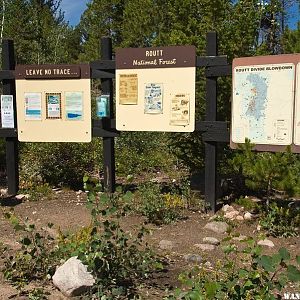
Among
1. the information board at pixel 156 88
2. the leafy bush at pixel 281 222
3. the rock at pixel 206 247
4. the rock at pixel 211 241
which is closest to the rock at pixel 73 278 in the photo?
the rock at pixel 206 247

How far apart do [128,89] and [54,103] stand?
129 centimetres

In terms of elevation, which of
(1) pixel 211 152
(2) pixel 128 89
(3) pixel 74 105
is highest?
(2) pixel 128 89

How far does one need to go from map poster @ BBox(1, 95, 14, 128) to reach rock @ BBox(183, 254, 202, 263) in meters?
4.20

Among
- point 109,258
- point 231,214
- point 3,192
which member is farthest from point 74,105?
point 109,258

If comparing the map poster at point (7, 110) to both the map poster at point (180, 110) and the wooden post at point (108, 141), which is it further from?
the map poster at point (180, 110)

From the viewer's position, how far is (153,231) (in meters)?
5.55

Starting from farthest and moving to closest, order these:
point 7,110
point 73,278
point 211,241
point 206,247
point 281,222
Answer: point 7,110 < point 281,222 < point 211,241 < point 206,247 < point 73,278

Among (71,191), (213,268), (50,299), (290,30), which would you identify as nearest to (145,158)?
(71,191)

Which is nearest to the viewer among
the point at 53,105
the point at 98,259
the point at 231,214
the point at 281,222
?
the point at 98,259

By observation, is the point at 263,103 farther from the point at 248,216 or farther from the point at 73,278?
the point at 73,278

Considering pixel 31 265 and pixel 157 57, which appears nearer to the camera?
pixel 31 265

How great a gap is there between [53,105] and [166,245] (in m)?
3.38

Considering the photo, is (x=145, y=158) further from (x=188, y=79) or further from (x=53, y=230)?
(x=53, y=230)

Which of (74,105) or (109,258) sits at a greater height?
(74,105)
